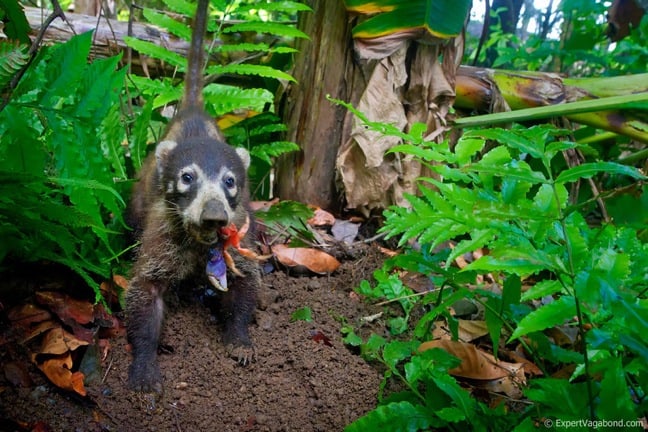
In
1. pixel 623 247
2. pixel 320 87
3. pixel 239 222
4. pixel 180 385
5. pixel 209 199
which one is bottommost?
pixel 180 385

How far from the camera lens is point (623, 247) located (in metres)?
2.30

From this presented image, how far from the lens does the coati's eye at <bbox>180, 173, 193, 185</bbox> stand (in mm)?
3416

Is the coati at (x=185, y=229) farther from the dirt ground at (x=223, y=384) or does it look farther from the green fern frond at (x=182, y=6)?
the green fern frond at (x=182, y=6)

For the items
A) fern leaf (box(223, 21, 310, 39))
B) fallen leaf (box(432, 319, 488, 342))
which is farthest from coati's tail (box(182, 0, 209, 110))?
fallen leaf (box(432, 319, 488, 342))

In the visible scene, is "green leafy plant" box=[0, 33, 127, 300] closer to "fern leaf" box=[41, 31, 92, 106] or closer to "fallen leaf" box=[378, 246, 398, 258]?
"fern leaf" box=[41, 31, 92, 106]

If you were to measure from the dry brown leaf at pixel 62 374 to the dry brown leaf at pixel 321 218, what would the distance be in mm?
2024

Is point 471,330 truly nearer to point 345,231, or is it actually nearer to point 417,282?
point 417,282

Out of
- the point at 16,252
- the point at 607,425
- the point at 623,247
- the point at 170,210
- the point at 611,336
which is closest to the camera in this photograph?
the point at 607,425

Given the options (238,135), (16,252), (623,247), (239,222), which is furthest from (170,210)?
(623,247)

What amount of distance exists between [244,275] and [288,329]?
432 mm

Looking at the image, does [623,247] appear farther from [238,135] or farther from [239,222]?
[238,135]

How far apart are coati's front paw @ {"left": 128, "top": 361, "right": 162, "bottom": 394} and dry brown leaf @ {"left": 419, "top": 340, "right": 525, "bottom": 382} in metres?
1.26

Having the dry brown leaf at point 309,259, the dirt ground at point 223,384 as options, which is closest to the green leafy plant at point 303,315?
the dirt ground at point 223,384

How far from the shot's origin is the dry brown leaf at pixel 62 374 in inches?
Answer: 103
